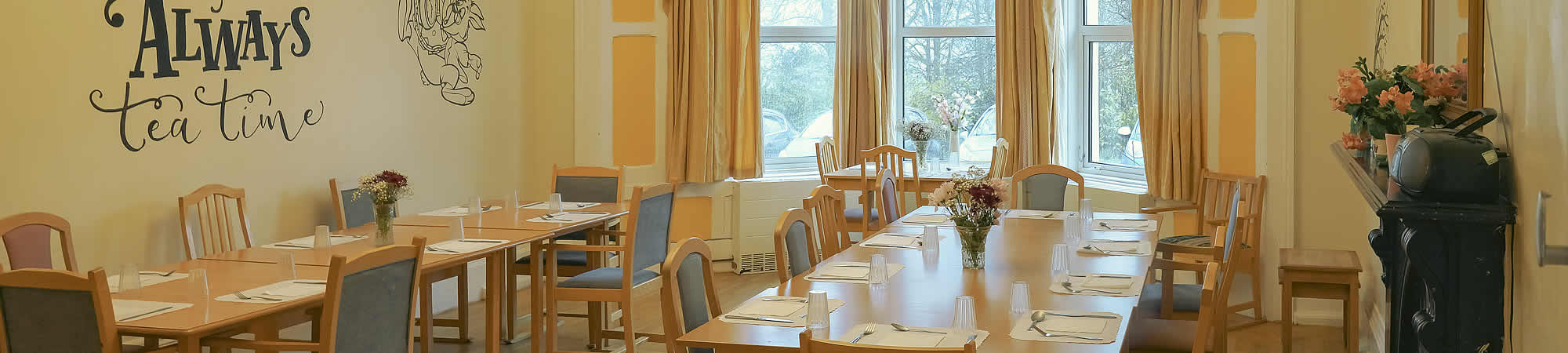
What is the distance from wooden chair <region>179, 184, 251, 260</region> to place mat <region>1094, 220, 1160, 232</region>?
3184mm

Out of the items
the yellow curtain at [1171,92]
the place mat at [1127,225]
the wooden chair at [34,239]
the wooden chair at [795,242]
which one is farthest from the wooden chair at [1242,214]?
the wooden chair at [34,239]

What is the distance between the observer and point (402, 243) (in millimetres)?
4141

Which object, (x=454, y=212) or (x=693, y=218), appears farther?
(x=693, y=218)

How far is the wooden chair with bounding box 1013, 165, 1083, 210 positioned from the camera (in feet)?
17.7

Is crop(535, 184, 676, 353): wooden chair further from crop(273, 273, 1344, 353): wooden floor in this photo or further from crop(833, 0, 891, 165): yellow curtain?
crop(833, 0, 891, 165): yellow curtain

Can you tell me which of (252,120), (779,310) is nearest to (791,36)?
(252,120)

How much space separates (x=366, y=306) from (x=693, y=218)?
3.94 metres

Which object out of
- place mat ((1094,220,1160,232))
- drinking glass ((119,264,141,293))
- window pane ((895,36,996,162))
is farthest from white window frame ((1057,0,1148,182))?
drinking glass ((119,264,141,293))

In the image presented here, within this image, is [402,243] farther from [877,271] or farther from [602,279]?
[877,271]

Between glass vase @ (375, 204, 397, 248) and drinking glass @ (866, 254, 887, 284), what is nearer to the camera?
drinking glass @ (866, 254, 887, 284)

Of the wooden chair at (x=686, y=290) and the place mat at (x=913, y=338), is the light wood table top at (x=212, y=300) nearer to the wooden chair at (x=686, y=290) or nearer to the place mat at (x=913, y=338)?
the wooden chair at (x=686, y=290)

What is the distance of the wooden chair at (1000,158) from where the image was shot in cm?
629

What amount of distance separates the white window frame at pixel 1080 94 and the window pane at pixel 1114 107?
26mm

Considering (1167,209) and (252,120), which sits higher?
(252,120)
